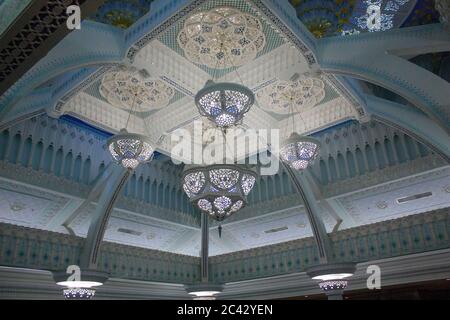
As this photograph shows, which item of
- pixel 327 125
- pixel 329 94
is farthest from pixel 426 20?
pixel 327 125

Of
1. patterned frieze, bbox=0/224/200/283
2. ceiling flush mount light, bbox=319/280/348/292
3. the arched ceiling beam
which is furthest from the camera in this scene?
ceiling flush mount light, bbox=319/280/348/292

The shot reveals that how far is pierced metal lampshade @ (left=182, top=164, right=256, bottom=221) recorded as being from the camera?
15.8 feet

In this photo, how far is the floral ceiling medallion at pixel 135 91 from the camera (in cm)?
625

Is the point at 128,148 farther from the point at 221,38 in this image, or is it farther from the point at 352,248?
the point at 352,248

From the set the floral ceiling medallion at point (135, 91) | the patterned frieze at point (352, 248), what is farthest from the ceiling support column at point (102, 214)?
the patterned frieze at point (352, 248)

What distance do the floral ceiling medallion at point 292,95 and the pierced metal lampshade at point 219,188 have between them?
7.33ft

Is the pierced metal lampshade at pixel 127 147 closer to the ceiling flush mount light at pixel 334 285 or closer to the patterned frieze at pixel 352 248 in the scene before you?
the patterned frieze at pixel 352 248

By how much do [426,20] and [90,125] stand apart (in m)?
6.14

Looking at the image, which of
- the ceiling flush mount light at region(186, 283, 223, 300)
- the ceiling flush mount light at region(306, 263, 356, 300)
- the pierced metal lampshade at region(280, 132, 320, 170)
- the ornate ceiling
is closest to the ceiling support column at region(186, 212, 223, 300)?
the ceiling flush mount light at region(186, 283, 223, 300)

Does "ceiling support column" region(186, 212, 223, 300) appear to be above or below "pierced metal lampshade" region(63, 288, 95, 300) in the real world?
above

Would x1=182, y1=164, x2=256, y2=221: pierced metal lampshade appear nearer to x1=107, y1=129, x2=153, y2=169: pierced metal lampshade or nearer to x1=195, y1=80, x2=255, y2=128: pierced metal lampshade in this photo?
x1=195, y1=80, x2=255, y2=128: pierced metal lampshade

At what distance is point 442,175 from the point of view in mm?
6645

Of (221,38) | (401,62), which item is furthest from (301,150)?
(221,38)

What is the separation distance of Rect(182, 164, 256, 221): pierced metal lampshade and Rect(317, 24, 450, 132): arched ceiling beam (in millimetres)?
2067
